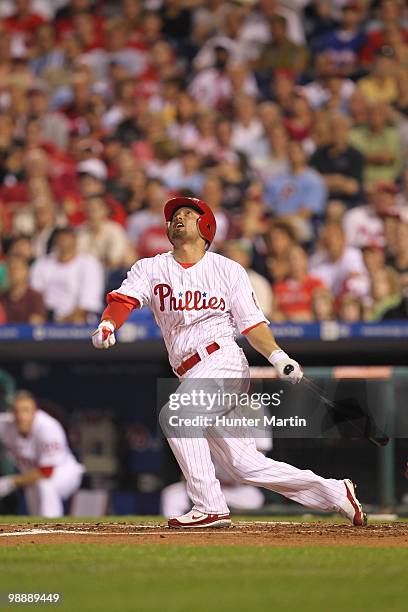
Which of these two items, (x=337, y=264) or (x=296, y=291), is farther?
(x=337, y=264)

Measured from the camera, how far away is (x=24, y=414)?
1078 cm

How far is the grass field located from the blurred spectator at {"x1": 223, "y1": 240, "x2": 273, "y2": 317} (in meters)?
5.25

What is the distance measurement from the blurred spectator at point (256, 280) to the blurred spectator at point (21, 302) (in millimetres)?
1630

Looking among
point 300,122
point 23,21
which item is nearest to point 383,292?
point 300,122

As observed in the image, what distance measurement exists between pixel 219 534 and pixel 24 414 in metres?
4.96

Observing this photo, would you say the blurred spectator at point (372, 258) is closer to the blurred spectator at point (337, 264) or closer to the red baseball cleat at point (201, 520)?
the blurred spectator at point (337, 264)

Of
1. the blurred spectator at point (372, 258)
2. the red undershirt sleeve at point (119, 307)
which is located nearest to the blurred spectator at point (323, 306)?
the blurred spectator at point (372, 258)

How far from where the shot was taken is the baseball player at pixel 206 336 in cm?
613

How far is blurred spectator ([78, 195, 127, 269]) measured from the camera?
1188cm

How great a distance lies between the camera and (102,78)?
48.5 ft

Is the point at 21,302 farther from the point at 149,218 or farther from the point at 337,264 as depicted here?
the point at 337,264

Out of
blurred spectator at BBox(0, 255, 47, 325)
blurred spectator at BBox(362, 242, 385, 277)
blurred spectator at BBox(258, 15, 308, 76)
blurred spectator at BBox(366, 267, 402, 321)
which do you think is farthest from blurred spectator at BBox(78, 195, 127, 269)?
blurred spectator at BBox(258, 15, 308, 76)

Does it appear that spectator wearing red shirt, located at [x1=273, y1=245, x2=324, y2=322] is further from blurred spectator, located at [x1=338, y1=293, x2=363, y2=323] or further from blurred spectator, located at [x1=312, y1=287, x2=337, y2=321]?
blurred spectator, located at [x1=338, y1=293, x2=363, y2=323]

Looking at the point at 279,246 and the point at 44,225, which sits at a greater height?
the point at 44,225
